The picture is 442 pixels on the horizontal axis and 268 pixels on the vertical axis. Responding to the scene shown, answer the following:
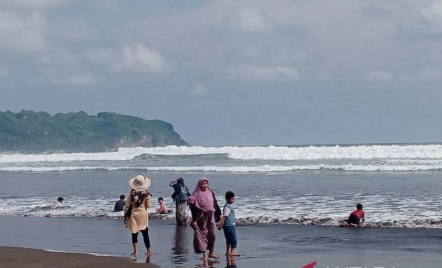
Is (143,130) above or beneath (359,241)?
above

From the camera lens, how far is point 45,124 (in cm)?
11981

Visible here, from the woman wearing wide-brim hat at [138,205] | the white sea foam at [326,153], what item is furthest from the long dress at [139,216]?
the white sea foam at [326,153]

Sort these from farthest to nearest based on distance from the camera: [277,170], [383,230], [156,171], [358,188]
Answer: [156,171] < [277,170] < [358,188] < [383,230]

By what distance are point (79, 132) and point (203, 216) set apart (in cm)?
11107

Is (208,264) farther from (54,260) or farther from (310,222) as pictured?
(310,222)

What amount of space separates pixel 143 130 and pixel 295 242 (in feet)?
382

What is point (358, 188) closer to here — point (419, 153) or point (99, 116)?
point (419, 153)

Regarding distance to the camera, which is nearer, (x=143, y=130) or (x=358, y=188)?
(x=358, y=188)

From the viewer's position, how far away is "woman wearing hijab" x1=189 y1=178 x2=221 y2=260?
406 inches

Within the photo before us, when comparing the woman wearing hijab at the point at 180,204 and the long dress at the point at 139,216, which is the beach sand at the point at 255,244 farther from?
the long dress at the point at 139,216

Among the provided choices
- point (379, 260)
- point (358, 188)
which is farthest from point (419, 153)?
point (379, 260)

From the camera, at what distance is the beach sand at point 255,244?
33.5 ft

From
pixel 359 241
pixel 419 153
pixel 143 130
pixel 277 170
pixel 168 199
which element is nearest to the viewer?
pixel 359 241

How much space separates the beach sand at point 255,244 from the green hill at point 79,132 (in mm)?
93866
